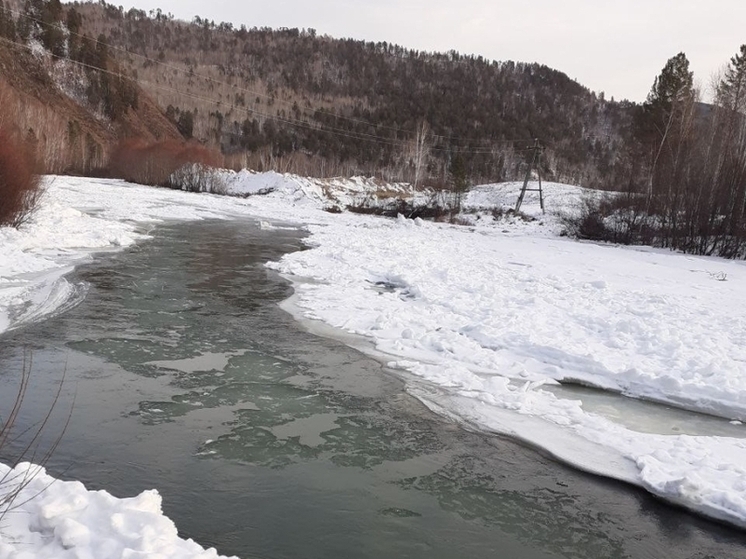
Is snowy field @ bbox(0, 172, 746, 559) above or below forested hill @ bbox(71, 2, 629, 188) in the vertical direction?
below

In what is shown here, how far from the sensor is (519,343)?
887cm

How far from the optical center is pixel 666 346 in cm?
884

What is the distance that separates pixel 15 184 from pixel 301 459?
13.3 m

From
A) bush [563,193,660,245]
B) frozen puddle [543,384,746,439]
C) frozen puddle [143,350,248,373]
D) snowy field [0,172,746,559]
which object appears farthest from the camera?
bush [563,193,660,245]

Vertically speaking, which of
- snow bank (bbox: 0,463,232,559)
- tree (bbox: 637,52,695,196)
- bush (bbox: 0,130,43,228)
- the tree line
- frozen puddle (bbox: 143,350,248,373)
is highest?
tree (bbox: 637,52,695,196)

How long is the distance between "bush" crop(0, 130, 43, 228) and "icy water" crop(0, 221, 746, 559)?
7.67 metres

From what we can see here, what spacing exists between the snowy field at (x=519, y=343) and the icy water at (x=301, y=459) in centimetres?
47

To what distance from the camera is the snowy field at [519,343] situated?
466cm

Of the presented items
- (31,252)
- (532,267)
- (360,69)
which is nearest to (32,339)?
(31,252)

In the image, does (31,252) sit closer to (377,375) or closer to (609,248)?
(377,375)

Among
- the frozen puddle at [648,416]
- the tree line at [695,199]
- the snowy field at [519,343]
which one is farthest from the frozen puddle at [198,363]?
the tree line at [695,199]

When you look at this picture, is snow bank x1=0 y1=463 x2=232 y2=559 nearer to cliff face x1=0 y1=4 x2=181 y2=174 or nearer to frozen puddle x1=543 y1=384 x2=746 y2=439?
frozen puddle x1=543 y1=384 x2=746 y2=439

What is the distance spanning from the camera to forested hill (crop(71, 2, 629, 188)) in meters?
113

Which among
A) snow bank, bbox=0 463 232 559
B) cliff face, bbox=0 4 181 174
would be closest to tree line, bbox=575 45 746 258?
snow bank, bbox=0 463 232 559
